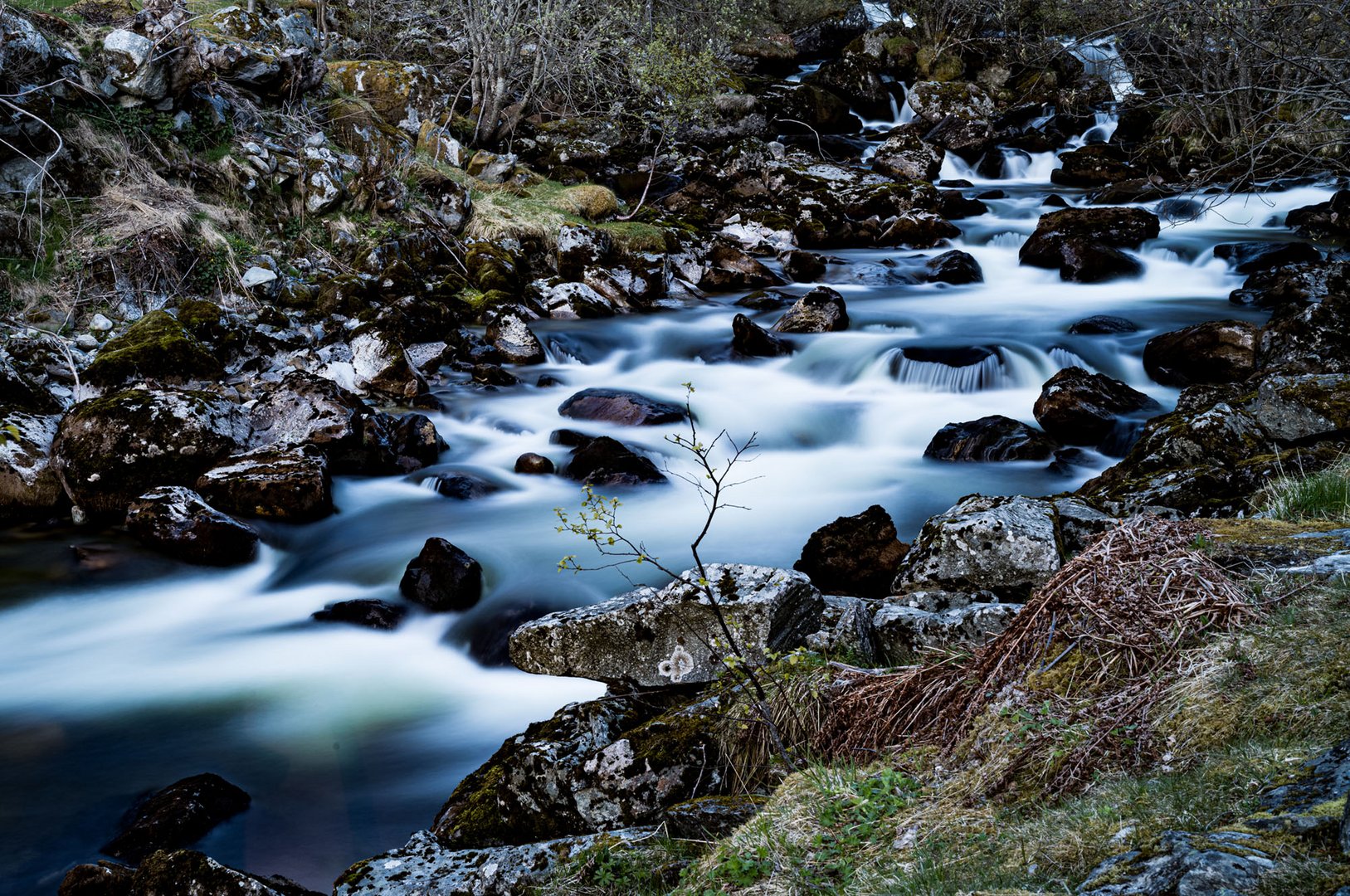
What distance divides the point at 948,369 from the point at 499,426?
19.5 feet

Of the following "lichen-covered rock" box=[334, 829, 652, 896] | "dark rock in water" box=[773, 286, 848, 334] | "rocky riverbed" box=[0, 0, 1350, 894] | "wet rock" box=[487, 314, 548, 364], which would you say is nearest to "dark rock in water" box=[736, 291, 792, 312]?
"rocky riverbed" box=[0, 0, 1350, 894]

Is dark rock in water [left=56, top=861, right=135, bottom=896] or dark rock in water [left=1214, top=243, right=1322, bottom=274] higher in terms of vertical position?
dark rock in water [left=1214, top=243, right=1322, bottom=274]

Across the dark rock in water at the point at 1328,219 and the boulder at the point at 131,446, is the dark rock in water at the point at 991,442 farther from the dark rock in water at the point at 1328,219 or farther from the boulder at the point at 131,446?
the dark rock in water at the point at 1328,219

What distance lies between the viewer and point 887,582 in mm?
6582

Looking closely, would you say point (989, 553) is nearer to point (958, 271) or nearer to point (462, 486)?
point (462, 486)

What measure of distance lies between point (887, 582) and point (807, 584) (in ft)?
6.19

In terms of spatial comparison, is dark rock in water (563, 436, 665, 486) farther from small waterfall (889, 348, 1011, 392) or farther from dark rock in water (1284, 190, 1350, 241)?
dark rock in water (1284, 190, 1350, 241)

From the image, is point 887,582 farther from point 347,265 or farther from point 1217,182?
point 1217,182

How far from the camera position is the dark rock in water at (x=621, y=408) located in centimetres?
1135

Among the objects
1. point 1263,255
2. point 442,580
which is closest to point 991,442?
point 442,580

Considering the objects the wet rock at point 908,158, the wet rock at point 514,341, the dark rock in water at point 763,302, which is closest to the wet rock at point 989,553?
the wet rock at point 514,341

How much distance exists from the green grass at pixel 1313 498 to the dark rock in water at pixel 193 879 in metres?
4.94

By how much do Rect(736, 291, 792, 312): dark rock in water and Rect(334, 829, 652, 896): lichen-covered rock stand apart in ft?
41.3

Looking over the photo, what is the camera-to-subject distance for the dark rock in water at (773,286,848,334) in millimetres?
14016
